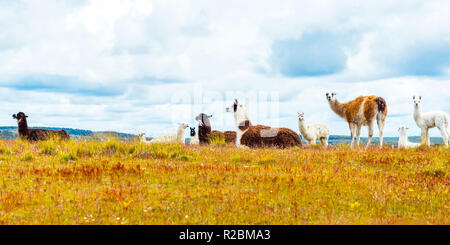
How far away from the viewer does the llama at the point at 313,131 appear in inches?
1019

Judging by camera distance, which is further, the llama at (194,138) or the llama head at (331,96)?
the llama at (194,138)

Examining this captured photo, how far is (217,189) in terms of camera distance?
395 inches

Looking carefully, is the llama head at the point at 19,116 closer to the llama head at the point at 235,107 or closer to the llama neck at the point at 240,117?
the llama head at the point at 235,107

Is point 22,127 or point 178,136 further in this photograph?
point 22,127

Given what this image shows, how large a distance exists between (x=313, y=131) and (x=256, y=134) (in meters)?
6.76

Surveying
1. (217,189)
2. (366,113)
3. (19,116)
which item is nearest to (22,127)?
(19,116)

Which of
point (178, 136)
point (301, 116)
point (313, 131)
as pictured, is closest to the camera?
point (301, 116)

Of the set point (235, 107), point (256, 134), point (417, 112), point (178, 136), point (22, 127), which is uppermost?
point (235, 107)

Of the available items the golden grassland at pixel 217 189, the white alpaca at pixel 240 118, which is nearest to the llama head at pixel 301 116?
the white alpaca at pixel 240 118

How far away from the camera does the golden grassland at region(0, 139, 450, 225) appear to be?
318 inches

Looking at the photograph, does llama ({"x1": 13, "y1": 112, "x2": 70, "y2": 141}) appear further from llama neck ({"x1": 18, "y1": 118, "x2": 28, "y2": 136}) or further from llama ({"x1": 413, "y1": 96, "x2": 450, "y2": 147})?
llama ({"x1": 413, "y1": 96, "x2": 450, "y2": 147})

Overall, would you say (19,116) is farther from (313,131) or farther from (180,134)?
(313,131)

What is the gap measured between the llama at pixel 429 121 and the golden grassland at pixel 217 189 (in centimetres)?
1276
